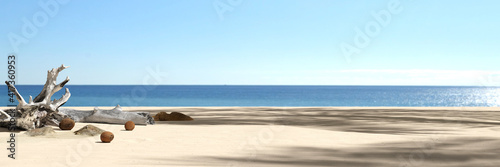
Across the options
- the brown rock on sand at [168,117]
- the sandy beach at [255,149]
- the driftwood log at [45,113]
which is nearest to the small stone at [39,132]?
the sandy beach at [255,149]

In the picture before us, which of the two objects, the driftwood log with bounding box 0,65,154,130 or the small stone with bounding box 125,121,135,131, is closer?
the driftwood log with bounding box 0,65,154,130

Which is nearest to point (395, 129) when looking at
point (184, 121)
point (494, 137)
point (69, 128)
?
point (494, 137)

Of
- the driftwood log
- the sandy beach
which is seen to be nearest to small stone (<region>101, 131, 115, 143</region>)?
the sandy beach

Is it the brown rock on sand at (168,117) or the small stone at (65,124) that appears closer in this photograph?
the small stone at (65,124)

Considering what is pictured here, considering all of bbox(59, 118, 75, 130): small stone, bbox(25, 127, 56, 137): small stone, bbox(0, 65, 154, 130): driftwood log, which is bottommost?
bbox(25, 127, 56, 137): small stone

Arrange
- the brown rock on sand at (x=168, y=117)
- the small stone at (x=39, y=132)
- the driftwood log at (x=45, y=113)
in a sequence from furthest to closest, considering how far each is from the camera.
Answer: the brown rock on sand at (x=168, y=117), the driftwood log at (x=45, y=113), the small stone at (x=39, y=132)

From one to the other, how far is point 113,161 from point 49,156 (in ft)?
4.45

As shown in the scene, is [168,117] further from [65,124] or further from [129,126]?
[65,124]

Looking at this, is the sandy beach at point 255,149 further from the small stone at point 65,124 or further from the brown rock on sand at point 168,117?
the brown rock on sand at point 168,117

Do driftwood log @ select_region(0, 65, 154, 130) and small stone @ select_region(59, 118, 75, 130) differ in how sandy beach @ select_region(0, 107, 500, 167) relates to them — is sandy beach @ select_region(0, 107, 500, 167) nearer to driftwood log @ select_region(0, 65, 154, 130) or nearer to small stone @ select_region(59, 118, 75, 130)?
driftwood log @ select_region(0, 65, 154, 130)

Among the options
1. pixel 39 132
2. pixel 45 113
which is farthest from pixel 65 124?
pixel 39 132

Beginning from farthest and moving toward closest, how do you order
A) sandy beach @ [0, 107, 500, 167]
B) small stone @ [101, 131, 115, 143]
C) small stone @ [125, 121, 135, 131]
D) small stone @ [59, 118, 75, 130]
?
small stone @ [125, 121, 135, 131], small stone @ [59, 118, 75, 130], small stone @ [101, 131, 115, 143], sandy beach @ [0, 107, 500, 167]

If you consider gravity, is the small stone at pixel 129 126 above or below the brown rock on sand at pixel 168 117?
below

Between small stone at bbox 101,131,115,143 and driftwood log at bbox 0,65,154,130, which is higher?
driftwood log at bbox 0,65,154,130
